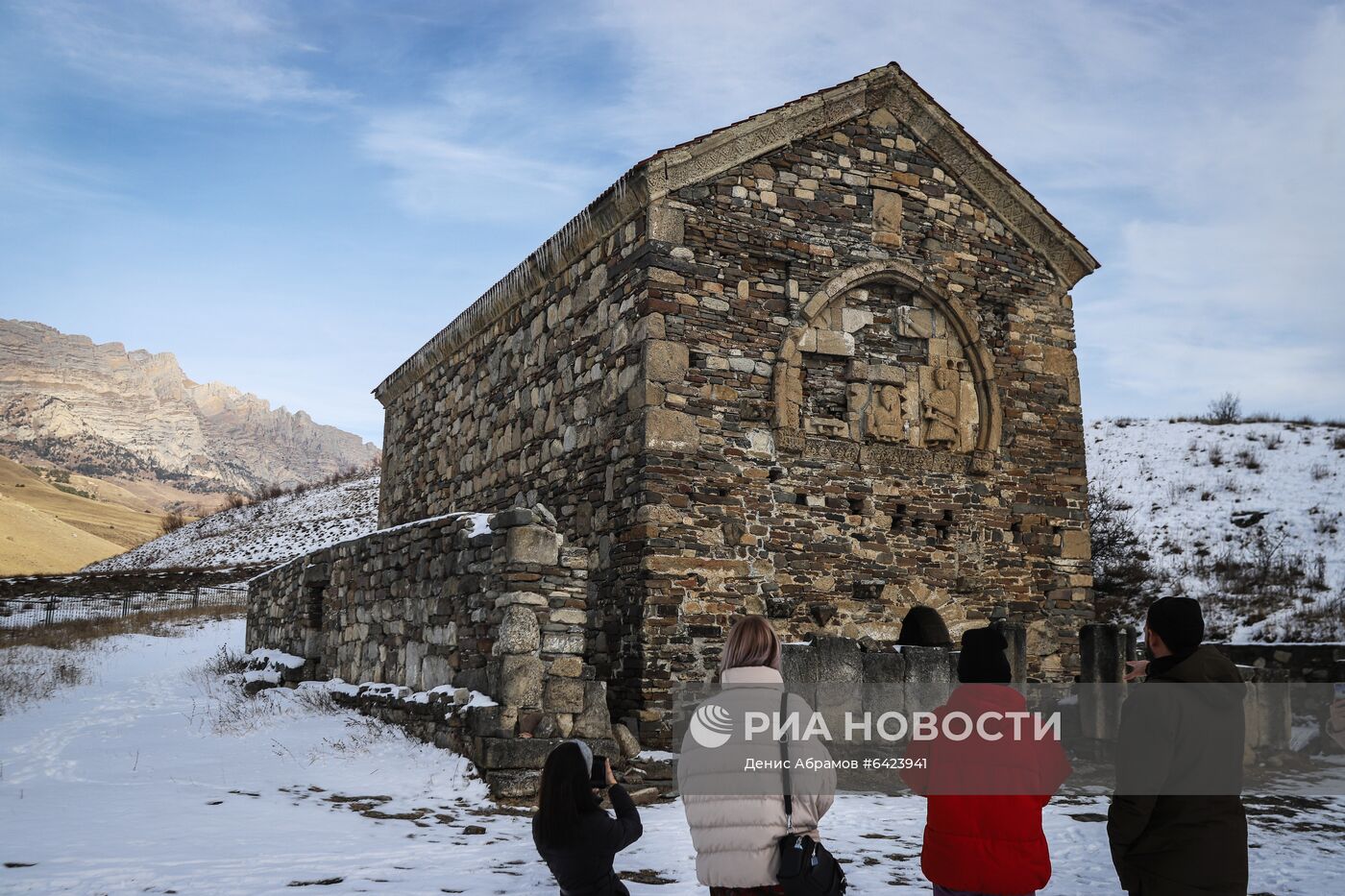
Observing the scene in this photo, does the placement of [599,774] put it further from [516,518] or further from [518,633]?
[516,518]

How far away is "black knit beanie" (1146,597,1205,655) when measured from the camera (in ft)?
12.7

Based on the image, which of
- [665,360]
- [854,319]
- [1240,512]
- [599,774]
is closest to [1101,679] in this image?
[854,319]

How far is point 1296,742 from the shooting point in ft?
37.2

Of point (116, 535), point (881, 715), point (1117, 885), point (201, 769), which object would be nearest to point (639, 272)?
point (881, 715)

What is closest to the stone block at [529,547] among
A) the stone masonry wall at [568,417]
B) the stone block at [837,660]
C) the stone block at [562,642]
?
the stone block at [562,642]

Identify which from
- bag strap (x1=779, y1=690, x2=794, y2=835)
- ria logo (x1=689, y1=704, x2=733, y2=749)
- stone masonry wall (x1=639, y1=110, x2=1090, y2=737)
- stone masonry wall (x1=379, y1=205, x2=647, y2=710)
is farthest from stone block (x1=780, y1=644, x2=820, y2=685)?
bag strap (x1=779, y1=690, x2=794, y2=835)

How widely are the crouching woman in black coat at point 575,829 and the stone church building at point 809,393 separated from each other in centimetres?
538

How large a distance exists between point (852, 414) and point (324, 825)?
6872 mm

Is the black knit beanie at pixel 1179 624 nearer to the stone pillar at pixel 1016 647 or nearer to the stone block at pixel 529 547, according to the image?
the stone block at pixel 529 547

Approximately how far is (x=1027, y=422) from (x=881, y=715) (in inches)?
197

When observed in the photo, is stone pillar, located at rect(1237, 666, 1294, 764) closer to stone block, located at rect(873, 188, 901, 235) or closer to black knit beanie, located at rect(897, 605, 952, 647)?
black knit beanie, located at rect(897, 605, 952, 647)

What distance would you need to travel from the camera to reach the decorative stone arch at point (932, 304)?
1118cm

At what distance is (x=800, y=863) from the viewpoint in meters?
3.49

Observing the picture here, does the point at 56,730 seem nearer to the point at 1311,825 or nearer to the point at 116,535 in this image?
the point at 1311,825
